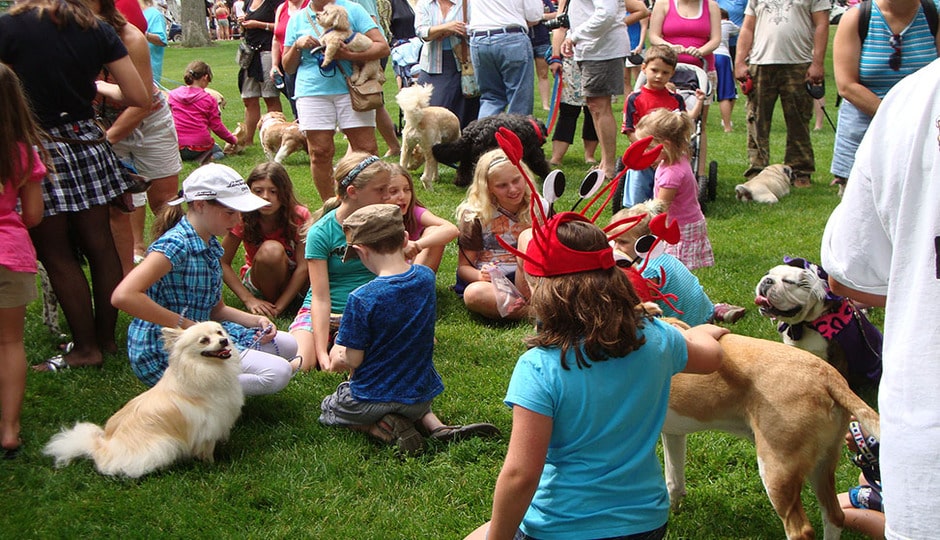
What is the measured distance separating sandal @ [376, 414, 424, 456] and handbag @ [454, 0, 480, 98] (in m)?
5.43

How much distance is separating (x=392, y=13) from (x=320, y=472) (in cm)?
976

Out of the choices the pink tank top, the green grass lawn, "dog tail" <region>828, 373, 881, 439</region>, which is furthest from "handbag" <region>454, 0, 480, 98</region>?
"dog tail" <region>828, 373, 881, 439</region>

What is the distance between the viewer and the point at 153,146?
5.51 m

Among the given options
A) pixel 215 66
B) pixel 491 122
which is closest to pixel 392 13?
pixel 491 122

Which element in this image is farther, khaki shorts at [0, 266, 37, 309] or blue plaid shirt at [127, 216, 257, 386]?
blue plaid shirt at [127, 216, 257, 386]

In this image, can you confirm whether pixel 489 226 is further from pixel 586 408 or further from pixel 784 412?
pixel 586 408

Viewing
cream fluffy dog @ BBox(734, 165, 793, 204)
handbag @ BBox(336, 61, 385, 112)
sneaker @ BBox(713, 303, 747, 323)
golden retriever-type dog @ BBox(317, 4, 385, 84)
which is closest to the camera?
sneaker @ BBox(713, 303, 747, 323)

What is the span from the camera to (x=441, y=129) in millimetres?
8711

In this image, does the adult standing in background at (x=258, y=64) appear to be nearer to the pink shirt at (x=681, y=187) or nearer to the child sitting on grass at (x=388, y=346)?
the pink shirt at (x=681, y=187)

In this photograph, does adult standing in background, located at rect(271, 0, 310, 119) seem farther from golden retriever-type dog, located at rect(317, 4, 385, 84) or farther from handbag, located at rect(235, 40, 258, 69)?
handbag, located at rect(235, 40, 258, 69)

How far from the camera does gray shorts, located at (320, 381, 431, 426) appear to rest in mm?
3822

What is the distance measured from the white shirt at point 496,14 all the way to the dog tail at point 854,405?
237 inches

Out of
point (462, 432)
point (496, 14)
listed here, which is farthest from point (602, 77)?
point (462, 432)

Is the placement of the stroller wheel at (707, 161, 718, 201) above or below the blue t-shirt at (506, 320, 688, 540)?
below
